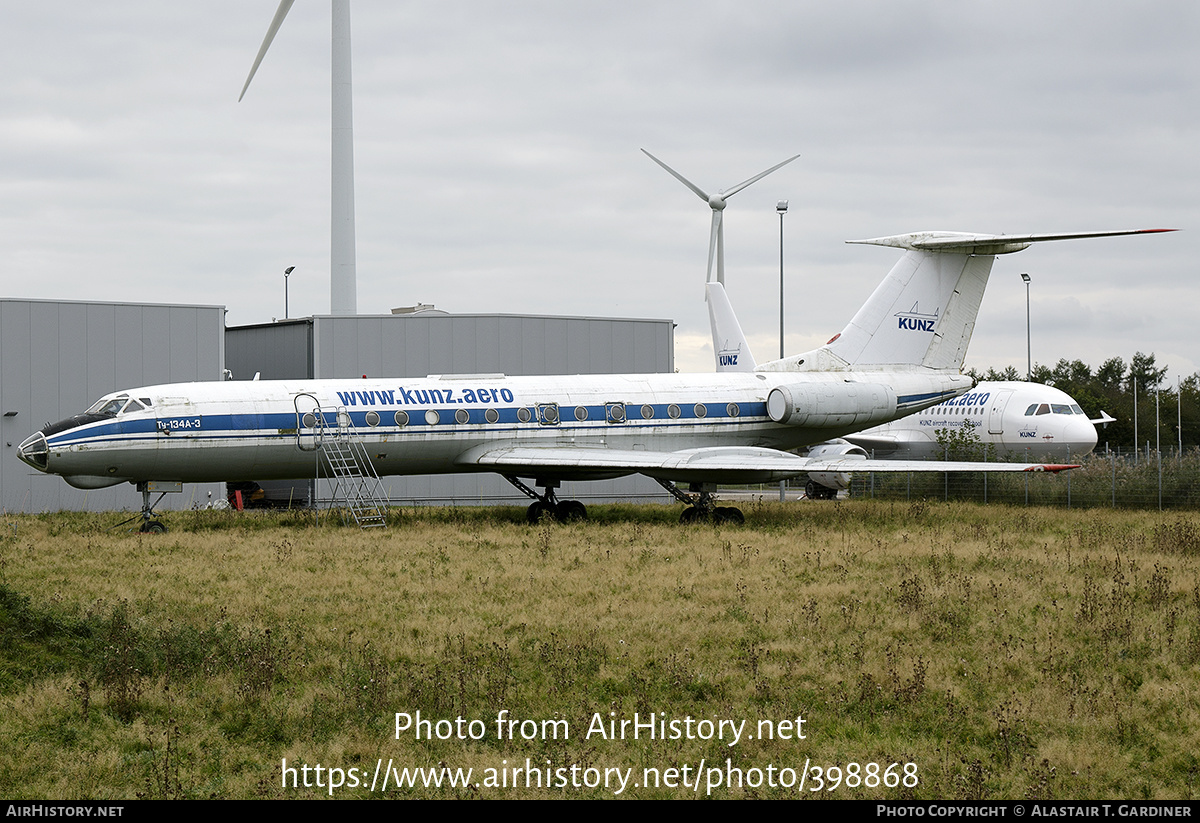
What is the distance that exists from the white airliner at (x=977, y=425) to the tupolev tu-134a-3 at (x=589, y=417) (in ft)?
19.4

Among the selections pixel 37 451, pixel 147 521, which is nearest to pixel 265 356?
pixel 147 521

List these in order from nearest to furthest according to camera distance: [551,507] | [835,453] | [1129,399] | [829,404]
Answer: [551,507] → [829,404] → [835,453] → [1129,399]

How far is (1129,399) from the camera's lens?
84.1m

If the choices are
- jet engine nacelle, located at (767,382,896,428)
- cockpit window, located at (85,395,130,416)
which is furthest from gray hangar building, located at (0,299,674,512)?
jet engine nacelle, located at (767,382,896,428)

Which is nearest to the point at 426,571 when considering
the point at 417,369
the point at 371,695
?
the point at 371,695

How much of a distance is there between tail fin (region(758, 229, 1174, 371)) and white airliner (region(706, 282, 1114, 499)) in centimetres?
557

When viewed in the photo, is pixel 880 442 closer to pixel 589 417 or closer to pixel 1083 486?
pixel 1083 486

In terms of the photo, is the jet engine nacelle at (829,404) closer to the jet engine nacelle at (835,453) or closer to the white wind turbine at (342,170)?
the jet engine nacelle at (835,453)

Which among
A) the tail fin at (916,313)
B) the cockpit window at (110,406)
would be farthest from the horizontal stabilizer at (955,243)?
the cockpit window at (110,406)

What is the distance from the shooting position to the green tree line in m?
74.8

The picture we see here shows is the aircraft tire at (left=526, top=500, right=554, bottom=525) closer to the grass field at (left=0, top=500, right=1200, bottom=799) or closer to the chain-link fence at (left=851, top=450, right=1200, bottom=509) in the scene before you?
the grass field at (left=0, top=500, right=1200, bottom=799)

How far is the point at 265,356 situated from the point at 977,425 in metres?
24.3

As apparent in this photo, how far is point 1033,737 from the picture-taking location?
379 inches

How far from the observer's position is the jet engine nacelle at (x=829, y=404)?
27.5 metres
